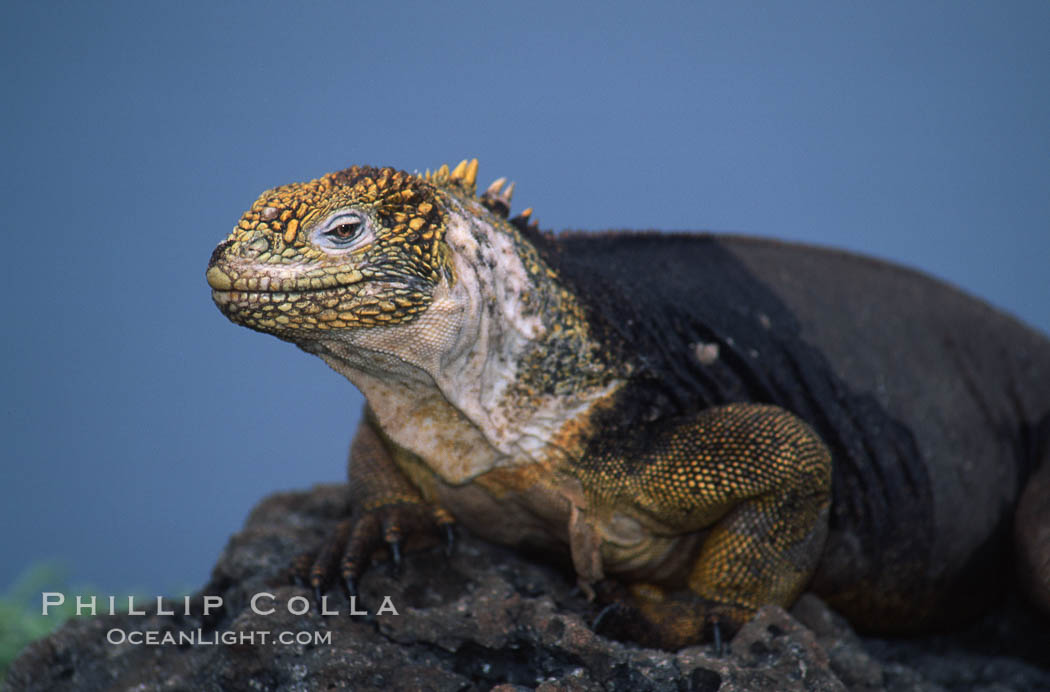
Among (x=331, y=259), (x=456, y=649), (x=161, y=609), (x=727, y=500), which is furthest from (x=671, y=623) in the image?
(x=161, y=609)

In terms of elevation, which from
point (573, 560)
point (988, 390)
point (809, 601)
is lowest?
point (809, 601)

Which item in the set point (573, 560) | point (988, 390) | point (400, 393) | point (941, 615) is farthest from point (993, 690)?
point (400, 393)

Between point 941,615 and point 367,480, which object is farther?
point 941,615

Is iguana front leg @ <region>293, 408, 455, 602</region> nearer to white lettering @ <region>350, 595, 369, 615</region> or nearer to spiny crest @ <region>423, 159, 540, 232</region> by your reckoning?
white lettering @ <region>350, 595, 369, 615</region>

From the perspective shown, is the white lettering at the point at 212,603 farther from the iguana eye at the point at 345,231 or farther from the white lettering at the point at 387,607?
the iguana eye at the point at 345,231

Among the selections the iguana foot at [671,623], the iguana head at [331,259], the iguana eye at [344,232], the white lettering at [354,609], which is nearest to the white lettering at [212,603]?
the white lettering at [354,609]

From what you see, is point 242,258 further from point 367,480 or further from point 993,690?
point 993,690

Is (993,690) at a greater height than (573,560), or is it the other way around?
(573,560)

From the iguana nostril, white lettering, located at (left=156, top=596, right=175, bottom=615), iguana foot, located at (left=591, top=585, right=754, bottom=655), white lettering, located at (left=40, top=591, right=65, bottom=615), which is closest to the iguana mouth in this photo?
the iguana nostril

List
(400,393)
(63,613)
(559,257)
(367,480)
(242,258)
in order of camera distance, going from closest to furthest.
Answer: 1. (242,258)
2. (400,393)
3. (559,257)
4. (367,480)
5. (63,613)
